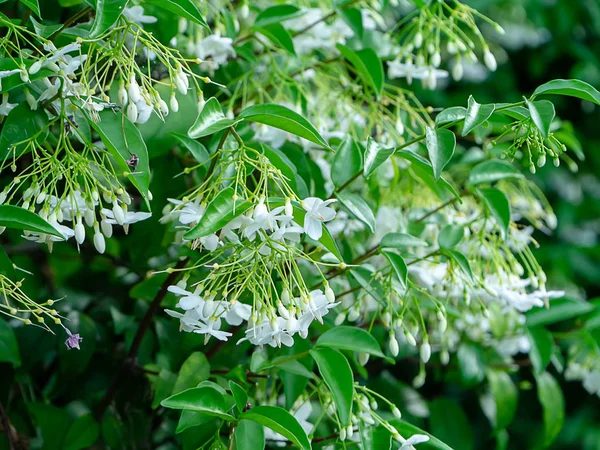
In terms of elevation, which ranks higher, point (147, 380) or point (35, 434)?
point (147, 380)

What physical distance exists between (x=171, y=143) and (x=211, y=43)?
16cm

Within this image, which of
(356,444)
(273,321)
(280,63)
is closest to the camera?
(273,321)

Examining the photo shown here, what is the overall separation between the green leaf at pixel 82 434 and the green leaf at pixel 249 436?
0.29 meters

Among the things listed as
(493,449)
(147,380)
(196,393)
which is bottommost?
(493,449)

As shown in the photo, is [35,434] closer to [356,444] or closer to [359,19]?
[356,444]

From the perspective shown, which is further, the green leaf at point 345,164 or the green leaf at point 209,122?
the green leaf at point 345,164

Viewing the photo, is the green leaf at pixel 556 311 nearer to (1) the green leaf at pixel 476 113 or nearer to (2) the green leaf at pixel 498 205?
(2) the green leaf at pixel 498 205

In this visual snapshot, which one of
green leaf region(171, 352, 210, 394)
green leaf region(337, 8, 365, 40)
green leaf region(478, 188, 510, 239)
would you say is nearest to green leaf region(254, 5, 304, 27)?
green leaf region(337, 8, 365, 40)

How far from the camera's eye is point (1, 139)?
711 millimetres

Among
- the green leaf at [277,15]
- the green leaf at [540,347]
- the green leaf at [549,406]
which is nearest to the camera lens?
the green leaf at [277,15]

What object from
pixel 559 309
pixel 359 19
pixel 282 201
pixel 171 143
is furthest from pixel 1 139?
pixel 559 309

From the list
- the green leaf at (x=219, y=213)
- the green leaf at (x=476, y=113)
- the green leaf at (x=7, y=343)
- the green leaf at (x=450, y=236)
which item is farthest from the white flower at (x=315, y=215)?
the green leaf at (x=7, y=343)

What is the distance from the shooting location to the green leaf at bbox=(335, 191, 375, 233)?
2.56 feet

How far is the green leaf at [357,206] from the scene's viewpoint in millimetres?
779
